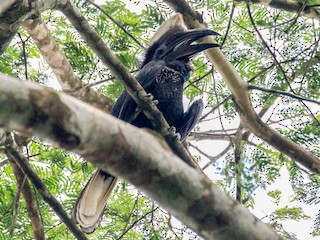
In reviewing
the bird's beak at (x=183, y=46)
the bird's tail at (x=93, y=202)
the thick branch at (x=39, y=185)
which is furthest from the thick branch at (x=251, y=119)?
the thick branch at (x=39, y=185)

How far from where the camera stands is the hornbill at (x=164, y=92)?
282 cm

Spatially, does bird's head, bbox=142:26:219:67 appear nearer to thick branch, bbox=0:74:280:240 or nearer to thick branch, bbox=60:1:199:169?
thick branch, bbox=60:1:199:169

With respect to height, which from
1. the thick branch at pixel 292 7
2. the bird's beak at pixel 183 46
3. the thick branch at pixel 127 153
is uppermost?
the thick branch at pixel 292 7

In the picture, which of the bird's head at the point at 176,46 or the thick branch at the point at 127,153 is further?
the bird's head at the point at 176,46

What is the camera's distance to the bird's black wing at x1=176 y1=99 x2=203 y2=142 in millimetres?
3174

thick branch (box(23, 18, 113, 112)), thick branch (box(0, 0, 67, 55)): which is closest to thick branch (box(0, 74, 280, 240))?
thick branch (box(0, 0, 67, 55))

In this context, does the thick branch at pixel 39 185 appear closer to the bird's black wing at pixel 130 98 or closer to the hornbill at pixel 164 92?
the hornbill at pixel 164 92

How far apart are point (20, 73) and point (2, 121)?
6.85ft

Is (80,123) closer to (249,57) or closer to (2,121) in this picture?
(2,121)

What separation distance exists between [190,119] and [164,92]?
0.68 ft

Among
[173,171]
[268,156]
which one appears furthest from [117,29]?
[173,171]

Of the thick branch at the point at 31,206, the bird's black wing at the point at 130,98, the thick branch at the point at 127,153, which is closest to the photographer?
the thick branch at the point at 127,153

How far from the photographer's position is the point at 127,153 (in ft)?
4.26

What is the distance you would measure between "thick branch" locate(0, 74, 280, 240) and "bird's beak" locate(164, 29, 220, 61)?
177cm
